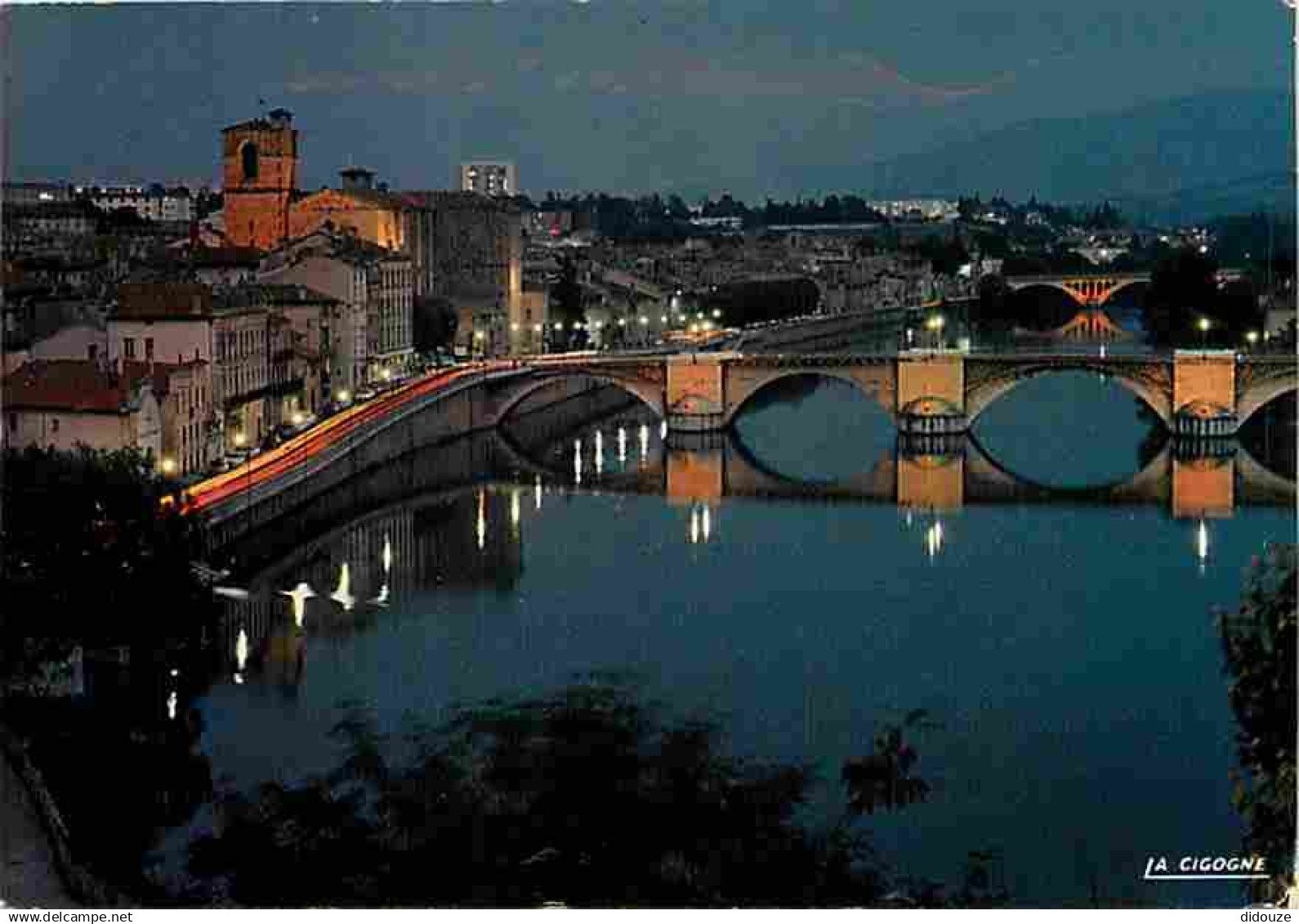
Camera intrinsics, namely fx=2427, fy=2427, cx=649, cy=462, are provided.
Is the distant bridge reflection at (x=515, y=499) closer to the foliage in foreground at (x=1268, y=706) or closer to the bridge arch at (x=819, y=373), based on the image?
the bridge arch at (x=819, y=373)

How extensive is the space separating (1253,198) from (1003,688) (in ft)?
14.6

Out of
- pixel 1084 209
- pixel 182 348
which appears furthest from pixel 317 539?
pixel 1084 209

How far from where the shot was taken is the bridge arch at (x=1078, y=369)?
9.95 meters

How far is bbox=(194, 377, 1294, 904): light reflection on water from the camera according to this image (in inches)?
175

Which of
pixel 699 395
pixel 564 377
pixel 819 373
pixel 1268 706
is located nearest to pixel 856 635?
pixel 1268 706

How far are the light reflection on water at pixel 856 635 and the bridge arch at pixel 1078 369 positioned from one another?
855 mm

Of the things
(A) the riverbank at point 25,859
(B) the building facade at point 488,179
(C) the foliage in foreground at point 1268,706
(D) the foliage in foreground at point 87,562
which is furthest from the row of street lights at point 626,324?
(C) the foliage in foreground at point 1268,706

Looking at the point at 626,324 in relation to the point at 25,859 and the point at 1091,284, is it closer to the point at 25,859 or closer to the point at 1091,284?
the point at 1091,284

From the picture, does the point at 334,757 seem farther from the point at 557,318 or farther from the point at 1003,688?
the point at 557,318

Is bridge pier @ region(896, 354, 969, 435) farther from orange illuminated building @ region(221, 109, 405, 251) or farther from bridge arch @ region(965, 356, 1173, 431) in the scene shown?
orange illuminated building @ region(221, 109, 405, 251)

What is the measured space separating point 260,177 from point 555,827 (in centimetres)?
836

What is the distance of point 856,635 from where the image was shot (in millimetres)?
5938

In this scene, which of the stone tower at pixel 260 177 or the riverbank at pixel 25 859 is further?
the stone tower at pixel 260 177
